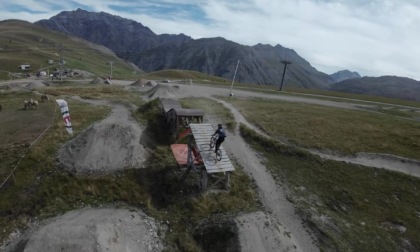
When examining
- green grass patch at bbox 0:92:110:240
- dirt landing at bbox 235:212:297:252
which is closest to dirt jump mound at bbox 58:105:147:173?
green grass patch at bbox 0:92:110:240

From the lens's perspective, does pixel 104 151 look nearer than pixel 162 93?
Yes

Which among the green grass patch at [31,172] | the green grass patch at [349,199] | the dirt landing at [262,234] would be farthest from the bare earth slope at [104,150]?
the green grass patch at [349,199]

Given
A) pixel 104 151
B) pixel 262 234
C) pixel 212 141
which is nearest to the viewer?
pixel 262 234

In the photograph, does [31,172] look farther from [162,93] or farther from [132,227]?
[162,93]

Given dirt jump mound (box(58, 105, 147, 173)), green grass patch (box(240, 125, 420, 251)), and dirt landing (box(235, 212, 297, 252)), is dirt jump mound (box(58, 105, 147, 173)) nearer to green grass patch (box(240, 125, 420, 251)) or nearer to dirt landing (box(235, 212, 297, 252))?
dirt landing (box(235, 212, 297, 252))

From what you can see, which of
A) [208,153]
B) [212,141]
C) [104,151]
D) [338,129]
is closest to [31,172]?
[104,151]

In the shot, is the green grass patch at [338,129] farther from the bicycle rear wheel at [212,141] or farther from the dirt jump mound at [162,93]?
the bicycle rear wheel at [212,141]


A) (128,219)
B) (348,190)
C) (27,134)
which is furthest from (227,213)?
(27,134)
